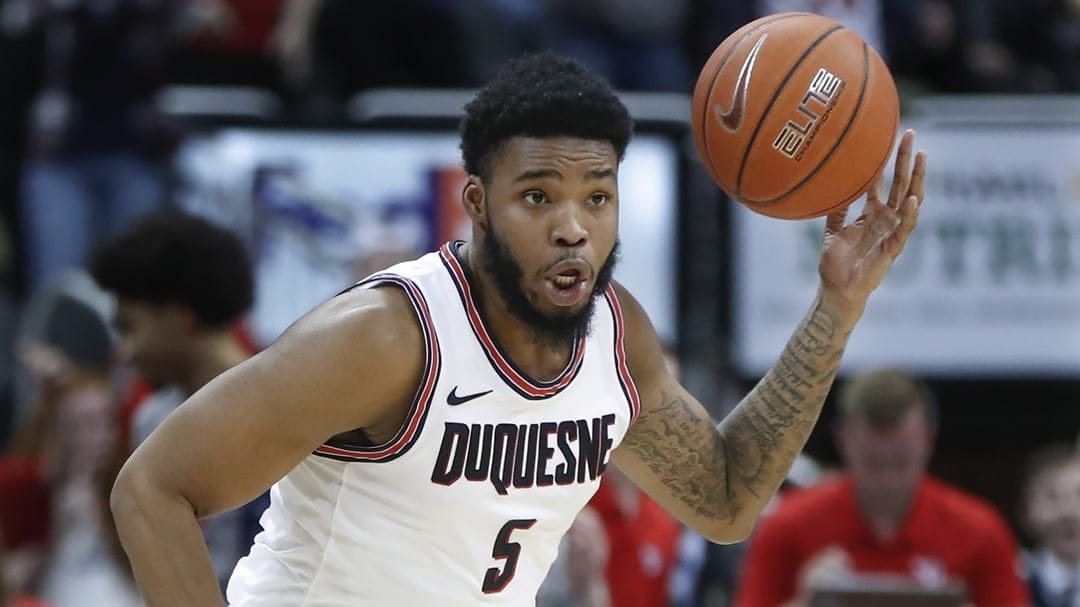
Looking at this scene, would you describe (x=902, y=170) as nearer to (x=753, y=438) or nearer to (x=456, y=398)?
(x=753, y=438)

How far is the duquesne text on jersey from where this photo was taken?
11.1 feet

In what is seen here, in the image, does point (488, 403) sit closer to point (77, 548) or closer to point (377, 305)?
point (377, 305)

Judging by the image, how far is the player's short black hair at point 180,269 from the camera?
5277mm

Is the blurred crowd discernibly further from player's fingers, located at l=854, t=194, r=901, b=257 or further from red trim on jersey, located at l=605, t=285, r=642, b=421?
player's fingers, located at l=854, t=194, r=901, b=257

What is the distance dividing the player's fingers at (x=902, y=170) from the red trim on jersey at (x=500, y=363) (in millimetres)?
826

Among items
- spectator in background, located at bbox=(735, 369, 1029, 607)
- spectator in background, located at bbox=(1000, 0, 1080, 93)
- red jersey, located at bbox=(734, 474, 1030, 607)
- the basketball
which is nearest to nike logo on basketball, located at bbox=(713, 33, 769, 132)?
the basketball

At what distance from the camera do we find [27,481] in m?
6.90

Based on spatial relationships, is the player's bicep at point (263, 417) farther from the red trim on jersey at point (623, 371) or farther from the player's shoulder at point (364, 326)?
the red trim on jersey at point (623, 371)

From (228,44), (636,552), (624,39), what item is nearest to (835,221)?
(636,552)

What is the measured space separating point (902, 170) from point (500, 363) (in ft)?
3.24

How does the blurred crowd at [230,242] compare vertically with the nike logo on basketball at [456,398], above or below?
below

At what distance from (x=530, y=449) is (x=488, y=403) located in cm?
13

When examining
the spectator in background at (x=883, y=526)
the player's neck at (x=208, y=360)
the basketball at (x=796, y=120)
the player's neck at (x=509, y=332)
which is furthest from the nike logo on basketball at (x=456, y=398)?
the spectator in background at (x=883, y=526)

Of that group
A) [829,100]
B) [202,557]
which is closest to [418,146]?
[829,100]
